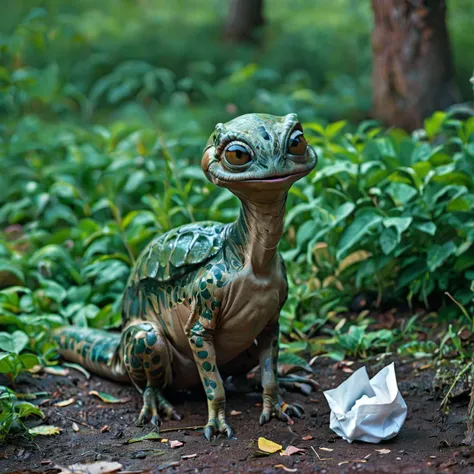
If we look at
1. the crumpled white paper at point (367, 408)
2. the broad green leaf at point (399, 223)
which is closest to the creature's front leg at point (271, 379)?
the crumpled white paper at point (367, 408)

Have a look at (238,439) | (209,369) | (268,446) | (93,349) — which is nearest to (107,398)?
(93,349)

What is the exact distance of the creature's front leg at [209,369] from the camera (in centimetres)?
407

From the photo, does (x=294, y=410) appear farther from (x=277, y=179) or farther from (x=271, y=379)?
(x=277, y=179)

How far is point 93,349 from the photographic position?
16.1ft

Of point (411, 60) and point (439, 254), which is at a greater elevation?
point (411, 60)

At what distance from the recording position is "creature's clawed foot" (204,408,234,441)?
399 centimetres

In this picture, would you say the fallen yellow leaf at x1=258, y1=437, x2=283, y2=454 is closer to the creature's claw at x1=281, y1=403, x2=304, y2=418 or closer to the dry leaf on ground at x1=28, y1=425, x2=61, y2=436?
the creature's claw at x1=281, y1=403, x2=304, y2=418

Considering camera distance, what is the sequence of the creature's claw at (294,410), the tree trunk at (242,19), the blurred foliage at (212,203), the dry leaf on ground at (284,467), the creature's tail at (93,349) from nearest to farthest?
the dry leaf on ground at (284,467) → the creature's claw at (294,410) → the creature's tail at (93,349) → the blurred foliage at (212,203) → the tree trunk at (242,19)

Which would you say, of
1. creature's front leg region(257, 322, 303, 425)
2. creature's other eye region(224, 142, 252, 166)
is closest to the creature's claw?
creature's front leg region(257, 322, 303, 425)

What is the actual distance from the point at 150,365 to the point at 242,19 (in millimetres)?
8442

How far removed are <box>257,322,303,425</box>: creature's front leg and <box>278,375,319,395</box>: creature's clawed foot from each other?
11.0 inches

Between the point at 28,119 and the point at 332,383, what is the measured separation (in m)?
5.16

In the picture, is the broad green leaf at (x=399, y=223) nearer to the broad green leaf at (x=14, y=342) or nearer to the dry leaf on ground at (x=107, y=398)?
the dry leaf on ground at (x=107, y=398)

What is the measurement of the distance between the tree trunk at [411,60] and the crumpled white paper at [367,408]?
13.8 ft
